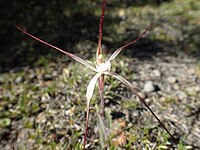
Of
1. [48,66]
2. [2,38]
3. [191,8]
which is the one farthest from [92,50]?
[191,8]

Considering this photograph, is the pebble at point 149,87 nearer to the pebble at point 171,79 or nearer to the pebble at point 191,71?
the pebble at point 171,79

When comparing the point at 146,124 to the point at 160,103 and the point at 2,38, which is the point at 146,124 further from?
the point at 2,38

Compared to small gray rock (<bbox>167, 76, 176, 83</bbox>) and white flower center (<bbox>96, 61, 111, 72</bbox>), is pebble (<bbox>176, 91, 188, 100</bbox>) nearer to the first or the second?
small gray rock (<bbox>167, 76, 176, 83</bbox>)

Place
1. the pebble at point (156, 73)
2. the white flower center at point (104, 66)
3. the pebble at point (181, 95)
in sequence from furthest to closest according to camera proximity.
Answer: the pebble at point (156, 73) → the pebble at point (181, 95) → the white flower center at point (104, 66)

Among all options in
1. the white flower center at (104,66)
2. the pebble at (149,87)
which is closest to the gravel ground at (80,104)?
the pebble at (149,87)

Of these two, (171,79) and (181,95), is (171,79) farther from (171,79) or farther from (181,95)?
(181,95)

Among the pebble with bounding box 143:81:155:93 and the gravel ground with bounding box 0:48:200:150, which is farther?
the pebble with bounding box 143:81:155:93

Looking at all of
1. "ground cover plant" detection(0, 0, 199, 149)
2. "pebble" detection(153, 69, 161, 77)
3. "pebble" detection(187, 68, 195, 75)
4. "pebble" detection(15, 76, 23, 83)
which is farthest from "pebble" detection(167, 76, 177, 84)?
"pebble" detection(15, 76, 23, 83)

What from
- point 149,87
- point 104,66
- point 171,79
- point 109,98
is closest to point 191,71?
point 171,79
